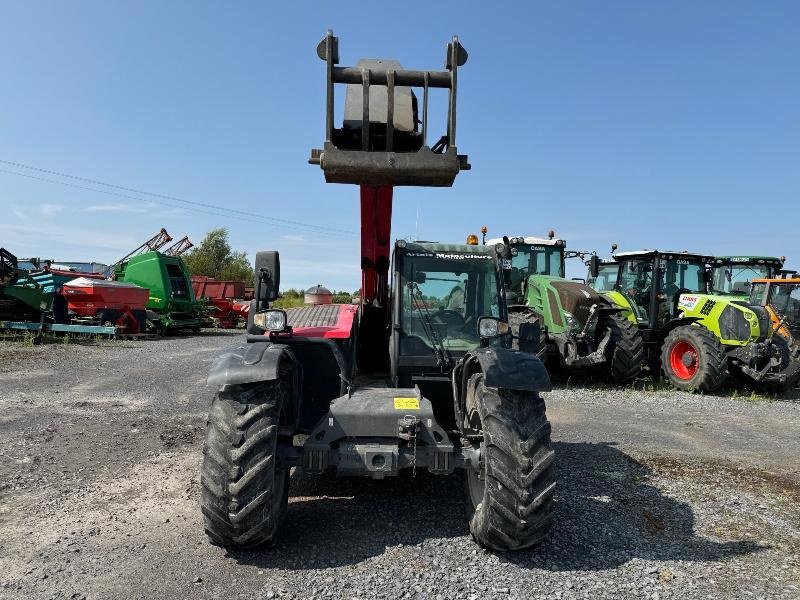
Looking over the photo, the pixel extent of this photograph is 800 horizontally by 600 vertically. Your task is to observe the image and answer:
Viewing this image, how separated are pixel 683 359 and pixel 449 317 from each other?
25.3ft

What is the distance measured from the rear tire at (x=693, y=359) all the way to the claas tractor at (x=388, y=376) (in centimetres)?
684

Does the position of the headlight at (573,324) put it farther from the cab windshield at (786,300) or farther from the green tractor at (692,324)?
the cab windshield at (786,300)

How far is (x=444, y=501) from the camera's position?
468 centimetres

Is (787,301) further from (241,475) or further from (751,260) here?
(241,475)

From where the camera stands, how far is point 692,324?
1100 centimetres

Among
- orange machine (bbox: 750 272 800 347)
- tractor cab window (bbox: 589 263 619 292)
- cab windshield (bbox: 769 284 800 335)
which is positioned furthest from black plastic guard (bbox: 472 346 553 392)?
cab windshield (bbox: 769 284 800 335)

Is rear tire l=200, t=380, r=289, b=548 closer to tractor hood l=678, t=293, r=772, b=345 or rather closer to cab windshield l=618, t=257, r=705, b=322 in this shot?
tractor hood l=678, t=293, r=772, b=345

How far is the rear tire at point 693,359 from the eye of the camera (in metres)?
10.2

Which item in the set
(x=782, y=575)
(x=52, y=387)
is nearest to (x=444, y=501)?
(x=782, y=575)

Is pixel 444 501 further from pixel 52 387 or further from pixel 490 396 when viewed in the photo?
pixel 52 387

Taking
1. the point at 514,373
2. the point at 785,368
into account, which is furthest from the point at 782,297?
the point at 514,373

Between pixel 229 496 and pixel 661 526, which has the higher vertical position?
pixel 229 496

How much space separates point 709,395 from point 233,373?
960 centimetres

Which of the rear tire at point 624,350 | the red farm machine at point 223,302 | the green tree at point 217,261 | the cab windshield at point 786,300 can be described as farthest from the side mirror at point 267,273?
the green tree at point 217,261
